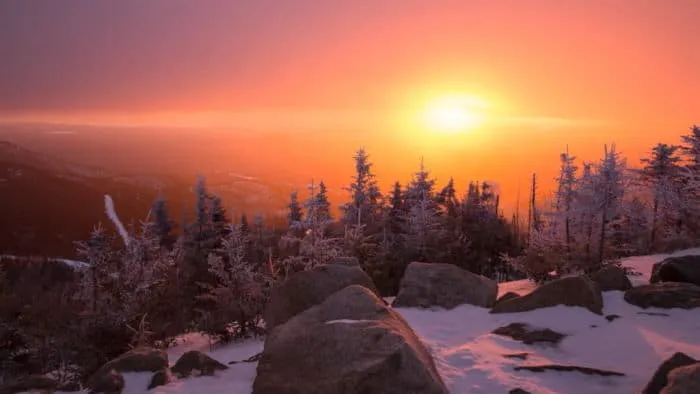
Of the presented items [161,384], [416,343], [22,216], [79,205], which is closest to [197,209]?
[161,384]

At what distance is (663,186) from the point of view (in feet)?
106

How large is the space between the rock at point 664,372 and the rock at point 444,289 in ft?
23.1

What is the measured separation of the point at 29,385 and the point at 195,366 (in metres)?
3.71

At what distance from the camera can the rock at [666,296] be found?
37.7 feet

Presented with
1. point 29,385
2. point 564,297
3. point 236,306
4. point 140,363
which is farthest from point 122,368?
point 564,297

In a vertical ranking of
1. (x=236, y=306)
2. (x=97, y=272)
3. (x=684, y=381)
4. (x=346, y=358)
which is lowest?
(x=236, y=306)

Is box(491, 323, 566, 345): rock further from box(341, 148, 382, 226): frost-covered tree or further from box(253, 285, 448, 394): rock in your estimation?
box(341, 148, 382, 226): frost-covered tree

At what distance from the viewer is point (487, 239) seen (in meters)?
40.0

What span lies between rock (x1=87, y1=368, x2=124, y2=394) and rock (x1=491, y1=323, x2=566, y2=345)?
8061 millimetres

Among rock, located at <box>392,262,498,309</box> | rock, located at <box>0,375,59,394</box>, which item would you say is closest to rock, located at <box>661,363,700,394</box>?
rock, located at <box>392,262,498,309</box>

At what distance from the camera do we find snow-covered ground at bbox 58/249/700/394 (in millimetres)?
7859

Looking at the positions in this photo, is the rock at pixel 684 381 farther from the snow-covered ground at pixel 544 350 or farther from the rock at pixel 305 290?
the rock at pixel 305 290

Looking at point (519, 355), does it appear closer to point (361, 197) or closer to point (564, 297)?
point (564, 297)

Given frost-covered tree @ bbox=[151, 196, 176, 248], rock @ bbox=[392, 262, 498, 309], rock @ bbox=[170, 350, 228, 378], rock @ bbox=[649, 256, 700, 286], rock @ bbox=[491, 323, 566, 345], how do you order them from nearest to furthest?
rock @ bbox=[170, 350, 228, 378] → rock @ bbox=[491, 323, 566, 345] → rock @ bbox=[649, 256, 700, 286] → rock @ bbox=[392, 262, 498, 309] → frost-covered tree @ bbox=[151, 196, 176, 248]
